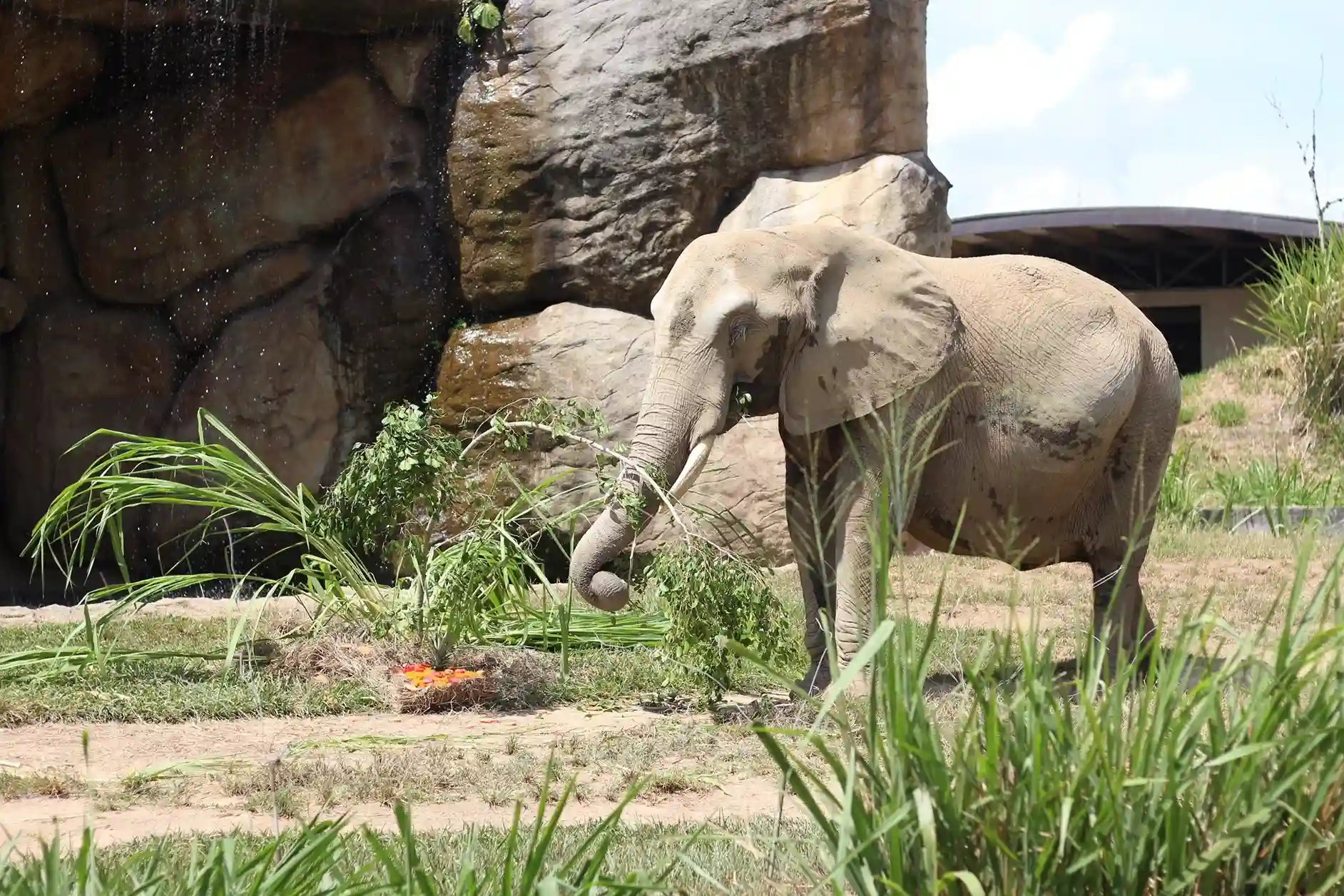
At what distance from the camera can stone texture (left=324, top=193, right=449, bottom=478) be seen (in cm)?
1148

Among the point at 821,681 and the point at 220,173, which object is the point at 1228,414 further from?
the point at 821,681

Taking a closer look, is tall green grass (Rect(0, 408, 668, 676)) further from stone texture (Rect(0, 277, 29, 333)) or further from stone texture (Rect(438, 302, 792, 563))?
stone texture (Rect(0, 277, 29, 333))

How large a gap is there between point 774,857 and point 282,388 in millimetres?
8699

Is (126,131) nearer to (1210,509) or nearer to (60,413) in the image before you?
(60,413)

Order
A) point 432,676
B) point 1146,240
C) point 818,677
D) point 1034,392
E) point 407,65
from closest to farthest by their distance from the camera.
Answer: point 432,676
point 1034,392
point 818,677
point 407,65
point 1146,240

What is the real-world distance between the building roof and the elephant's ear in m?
11.9

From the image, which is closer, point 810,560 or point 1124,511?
point 810,560

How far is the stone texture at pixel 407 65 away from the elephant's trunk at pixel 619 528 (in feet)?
20.9

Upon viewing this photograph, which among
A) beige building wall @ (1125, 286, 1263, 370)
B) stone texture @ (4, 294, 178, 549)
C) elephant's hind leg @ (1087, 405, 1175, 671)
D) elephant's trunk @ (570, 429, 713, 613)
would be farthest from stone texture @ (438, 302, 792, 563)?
beige building wall @ (1125, 286, 1263, 370)

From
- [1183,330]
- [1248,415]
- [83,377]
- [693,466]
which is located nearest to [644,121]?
[83,377]

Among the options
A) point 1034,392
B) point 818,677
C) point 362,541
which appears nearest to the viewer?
point 1034,392

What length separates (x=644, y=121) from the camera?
10.9 meters

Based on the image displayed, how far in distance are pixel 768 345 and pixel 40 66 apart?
7.21 metres

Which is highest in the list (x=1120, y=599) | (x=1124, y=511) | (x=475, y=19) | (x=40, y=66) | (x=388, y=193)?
(x=475, y=19)
